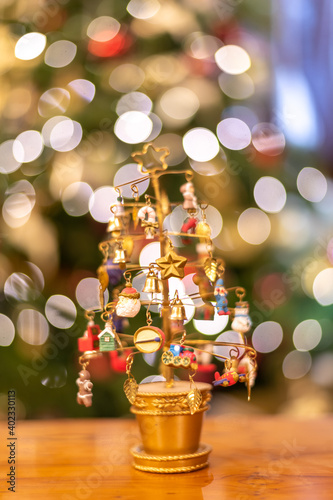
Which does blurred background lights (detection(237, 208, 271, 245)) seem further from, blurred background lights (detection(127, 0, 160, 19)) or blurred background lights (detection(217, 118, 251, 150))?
blurred background lights (detection(127, 0, 160, 19))

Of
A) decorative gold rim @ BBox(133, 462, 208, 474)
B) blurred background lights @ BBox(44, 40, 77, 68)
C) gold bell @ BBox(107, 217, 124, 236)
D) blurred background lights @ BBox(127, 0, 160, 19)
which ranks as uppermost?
blurred background lights @ BBox(127, 0, 160, 19)

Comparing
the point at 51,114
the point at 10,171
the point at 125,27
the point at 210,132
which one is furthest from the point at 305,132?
the point at 10,171

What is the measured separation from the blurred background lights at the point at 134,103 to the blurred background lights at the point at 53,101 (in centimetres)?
16

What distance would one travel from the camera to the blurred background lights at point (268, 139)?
5.65 ft

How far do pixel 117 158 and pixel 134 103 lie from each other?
0.61ft

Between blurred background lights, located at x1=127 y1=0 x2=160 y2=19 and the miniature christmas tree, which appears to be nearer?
the miniature christmas tree

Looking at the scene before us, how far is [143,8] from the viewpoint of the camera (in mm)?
1669

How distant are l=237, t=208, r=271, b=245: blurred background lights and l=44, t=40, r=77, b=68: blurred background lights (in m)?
0.73

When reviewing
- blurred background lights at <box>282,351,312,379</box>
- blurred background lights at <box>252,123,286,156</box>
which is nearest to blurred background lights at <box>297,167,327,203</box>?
blurred background lights at <box>252,123,286,156</box>

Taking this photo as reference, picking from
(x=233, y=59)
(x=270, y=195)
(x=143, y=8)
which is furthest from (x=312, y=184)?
(x=143, y=8)

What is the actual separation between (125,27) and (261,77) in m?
0.47

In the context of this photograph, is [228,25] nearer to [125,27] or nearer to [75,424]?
[125,27]

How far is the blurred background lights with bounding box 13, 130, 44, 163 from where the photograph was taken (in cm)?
167

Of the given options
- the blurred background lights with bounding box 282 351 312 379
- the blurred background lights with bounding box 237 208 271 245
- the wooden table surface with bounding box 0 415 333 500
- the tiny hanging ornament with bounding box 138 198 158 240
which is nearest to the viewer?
the wooden table surface with bounding box 0 415 333 500
